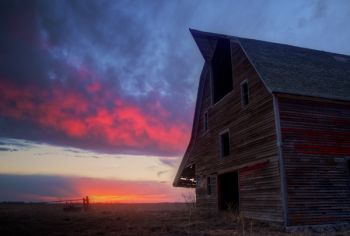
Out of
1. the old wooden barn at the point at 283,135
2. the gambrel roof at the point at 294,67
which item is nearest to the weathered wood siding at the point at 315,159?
the old wooden barn at the point at 283,135

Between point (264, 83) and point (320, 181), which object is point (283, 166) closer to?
point (320, 181)

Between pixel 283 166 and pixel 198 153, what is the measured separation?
34.3ft

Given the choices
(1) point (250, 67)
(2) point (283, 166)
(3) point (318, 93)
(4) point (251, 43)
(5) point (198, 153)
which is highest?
(4) point (251, 43)

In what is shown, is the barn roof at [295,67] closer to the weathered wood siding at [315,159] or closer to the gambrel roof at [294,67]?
the gambrel roof at [294,67]

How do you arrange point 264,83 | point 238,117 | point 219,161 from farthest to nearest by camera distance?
point 219,161, point 238,117, point 264,83

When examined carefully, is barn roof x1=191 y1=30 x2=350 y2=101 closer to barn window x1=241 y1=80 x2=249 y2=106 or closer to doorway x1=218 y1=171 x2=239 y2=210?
barn window x1=241 y1=80 x2=249 y2=106

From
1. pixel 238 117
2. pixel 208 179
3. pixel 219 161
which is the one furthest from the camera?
pixel 208 179

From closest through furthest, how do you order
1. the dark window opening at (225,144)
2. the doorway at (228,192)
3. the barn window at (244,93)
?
the barn window at (244,93), the doorway at (228,192), the dark window opening at (225,144)

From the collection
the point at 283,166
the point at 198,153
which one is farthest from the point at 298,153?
the point at 198,153

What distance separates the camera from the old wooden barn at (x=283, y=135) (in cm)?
1527

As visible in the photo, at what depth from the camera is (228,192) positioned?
73.9 ft

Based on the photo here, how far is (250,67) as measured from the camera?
18.5m

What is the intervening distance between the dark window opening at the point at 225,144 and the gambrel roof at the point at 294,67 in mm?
5256

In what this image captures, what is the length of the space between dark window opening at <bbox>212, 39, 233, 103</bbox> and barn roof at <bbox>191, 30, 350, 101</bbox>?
49 centimetres
